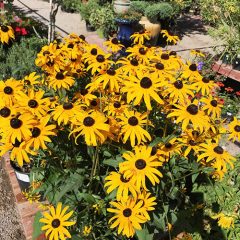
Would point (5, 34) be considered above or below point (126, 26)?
above

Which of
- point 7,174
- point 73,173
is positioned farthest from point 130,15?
point 73,173

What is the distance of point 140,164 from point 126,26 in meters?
7.20

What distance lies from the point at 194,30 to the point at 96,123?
1095 cm

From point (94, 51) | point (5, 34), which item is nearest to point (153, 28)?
point (5, 34)

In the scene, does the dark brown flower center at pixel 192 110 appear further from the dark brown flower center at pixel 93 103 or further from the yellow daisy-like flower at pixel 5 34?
the yellow daisy-like flower at pixel 5 34

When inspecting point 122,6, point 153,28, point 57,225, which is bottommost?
point 153,28

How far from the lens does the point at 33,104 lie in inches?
84.8

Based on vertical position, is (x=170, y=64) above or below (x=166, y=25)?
above

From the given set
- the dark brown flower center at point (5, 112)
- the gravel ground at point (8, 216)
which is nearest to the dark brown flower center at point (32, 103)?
the dark brown flower center at point (5, 112)

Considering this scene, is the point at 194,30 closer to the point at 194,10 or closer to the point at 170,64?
the point at 194,10

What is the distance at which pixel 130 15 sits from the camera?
8711mm

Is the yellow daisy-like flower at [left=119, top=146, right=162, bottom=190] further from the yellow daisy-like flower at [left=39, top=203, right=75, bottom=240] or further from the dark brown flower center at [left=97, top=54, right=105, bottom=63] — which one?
the dark brown flower center at [left=97, top=54, right=105, bottom=63]

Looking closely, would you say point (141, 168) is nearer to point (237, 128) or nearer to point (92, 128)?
point (92, 128)

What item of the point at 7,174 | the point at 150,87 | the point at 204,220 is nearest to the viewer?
the point at 150,87
